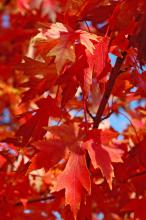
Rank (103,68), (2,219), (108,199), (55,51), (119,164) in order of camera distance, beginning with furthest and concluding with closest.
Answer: (108,199)
(2,219)
(119,164)
(103,68)
(55,51)

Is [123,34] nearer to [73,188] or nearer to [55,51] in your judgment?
[55,51]

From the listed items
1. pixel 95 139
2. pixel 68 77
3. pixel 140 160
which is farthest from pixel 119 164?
pixel 68 77

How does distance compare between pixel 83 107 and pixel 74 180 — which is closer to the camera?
pixel 74 180

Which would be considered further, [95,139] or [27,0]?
[27,0]

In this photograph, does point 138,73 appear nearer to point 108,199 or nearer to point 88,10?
point 88,10

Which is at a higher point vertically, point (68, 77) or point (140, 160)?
point (68, 77)

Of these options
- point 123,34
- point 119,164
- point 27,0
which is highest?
point 27,0

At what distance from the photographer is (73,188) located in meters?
1.09

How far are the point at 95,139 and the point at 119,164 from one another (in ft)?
0.60

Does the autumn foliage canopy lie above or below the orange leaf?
above

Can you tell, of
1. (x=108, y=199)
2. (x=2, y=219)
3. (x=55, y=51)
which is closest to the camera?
(x=55, y=51)

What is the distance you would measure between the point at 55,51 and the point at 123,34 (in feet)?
0.77

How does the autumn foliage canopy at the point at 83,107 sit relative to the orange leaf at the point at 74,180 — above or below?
above

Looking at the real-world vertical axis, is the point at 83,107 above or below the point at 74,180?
above
